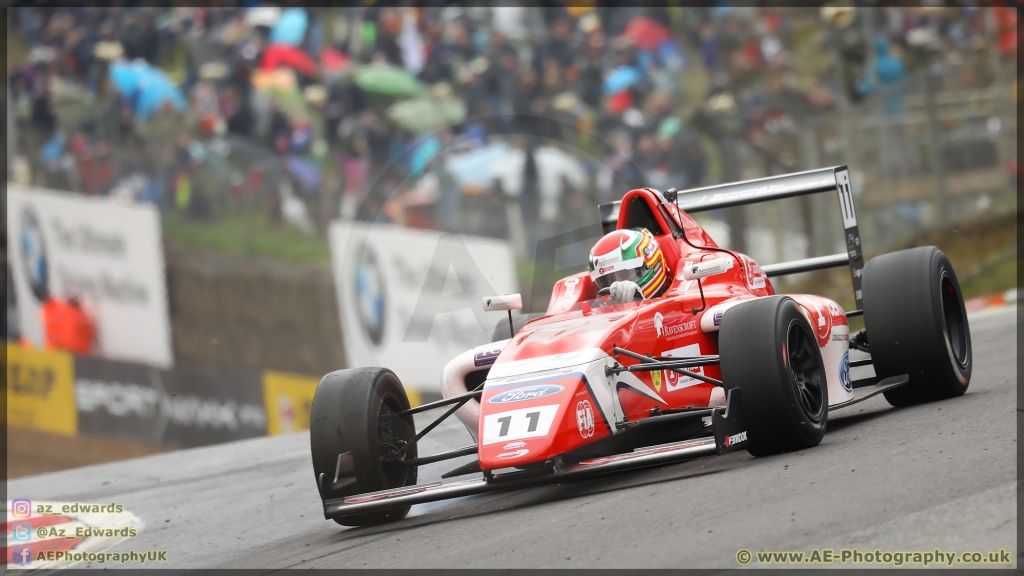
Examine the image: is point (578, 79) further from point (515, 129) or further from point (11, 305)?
point (11, 305)

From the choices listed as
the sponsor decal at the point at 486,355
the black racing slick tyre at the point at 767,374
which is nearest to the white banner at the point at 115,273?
the sponsor decal at the point at 486,355

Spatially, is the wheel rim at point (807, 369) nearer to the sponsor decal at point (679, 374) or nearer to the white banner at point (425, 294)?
the sponsor decal at point (679, 374)

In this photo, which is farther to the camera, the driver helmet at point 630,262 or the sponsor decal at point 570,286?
the sponsor decal at point 570,286

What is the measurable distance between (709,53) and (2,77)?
910 cm

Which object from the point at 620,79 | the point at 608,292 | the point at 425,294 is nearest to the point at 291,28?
the point at 620,79

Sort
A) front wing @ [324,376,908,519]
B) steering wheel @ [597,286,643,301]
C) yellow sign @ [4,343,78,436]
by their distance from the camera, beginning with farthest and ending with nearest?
yellow sign @ [4,343,78,436] < steering wheel @ [597,286,643,301] < front wing @ [324,376,908,519]

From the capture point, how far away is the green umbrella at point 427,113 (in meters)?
14.1

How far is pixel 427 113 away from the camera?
46.7 ft

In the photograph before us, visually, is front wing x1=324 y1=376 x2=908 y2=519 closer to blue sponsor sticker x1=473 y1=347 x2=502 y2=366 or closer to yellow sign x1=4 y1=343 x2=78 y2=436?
blue sponsor sticker x1=473 y1=347 x2=502 y2=366

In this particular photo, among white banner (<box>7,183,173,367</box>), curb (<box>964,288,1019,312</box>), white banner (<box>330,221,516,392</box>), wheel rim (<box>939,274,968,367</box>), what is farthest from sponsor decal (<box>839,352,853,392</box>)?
white banner (<box>7,183,173,367</box>)

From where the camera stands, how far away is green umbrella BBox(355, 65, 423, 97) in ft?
47.3

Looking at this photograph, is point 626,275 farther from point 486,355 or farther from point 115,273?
point 115,273

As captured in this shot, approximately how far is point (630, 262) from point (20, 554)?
3809 millimetres

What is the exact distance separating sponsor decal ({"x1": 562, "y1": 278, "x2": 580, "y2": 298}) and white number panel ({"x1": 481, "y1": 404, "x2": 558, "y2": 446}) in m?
1.49
